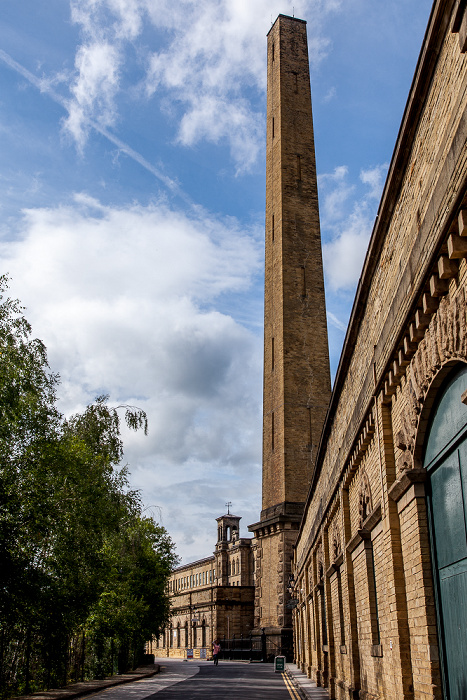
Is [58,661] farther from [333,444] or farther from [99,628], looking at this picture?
[333,444]

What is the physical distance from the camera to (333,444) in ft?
46.0

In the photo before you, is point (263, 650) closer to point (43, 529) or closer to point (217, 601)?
point (217, 601)

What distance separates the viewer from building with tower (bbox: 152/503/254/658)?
157 feet

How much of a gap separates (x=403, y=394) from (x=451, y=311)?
2.10 meters

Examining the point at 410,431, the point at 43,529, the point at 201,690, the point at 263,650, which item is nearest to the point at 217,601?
the point at 263,650

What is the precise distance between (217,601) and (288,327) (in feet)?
70.9

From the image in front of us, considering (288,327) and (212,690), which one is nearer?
(212,690)

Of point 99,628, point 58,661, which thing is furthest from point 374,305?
point 99,628

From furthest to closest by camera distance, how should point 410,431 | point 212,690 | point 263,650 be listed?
point 263,650 < point 212,690 < point 410,431

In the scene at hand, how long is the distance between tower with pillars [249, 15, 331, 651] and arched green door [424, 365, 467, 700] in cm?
3102

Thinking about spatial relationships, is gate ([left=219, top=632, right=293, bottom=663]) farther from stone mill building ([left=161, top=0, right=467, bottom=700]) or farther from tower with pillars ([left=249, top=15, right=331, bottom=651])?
stone mill building ([left=161, top=0, right=467, bottom=700])

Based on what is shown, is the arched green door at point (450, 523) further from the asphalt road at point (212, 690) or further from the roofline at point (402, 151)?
the asphalt road at point (212, 690)

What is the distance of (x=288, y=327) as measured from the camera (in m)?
39.2

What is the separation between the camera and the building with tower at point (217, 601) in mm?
47781
